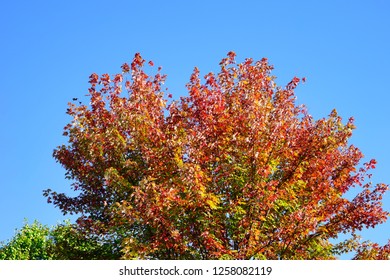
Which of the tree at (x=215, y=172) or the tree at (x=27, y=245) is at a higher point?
the tree at (x=27, y=245)

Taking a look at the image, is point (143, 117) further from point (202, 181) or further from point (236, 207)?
point (236, 207)

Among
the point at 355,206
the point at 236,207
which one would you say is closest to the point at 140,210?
the point at 236,207

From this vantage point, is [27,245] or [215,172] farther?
[27,245]

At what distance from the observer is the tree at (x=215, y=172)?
16.0 meters

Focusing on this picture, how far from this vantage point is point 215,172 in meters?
16.9

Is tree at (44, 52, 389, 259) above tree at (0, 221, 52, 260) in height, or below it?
below

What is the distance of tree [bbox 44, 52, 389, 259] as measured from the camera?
52.6 feet

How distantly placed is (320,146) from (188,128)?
404 centimetres

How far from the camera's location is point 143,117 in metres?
17.3

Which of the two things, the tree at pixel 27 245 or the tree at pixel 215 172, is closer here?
the tree at pixel 215 172

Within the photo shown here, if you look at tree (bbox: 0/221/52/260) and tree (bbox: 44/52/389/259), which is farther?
tree (bbox: 0/221/52/260)

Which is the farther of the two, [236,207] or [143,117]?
[143,117]
